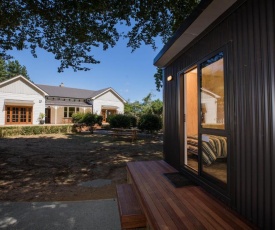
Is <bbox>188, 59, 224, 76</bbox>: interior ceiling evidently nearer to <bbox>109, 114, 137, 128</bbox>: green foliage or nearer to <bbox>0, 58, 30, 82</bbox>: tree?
<bbox>109, 114, 137, 128</bbox>: green foliage

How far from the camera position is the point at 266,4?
1725mm

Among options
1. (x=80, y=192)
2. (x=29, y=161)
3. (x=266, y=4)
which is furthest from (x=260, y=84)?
(x=29, y=161)

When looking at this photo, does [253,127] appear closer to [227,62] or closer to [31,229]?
[227,62]

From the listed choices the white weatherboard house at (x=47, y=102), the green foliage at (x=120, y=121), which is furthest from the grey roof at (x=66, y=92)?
the green foliage at (x=120, y=121)

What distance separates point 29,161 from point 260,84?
7.52m

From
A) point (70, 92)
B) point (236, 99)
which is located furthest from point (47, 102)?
point (236, 99)

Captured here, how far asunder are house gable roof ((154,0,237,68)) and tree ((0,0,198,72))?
2.88 meters

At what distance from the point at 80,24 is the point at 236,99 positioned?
5672 millimetres

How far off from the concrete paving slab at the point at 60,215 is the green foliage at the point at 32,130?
42.1 ft

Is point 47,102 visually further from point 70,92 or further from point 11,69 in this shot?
point 11,69

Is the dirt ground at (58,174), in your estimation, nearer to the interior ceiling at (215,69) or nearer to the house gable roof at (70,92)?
the interior ceiling at (215,69)

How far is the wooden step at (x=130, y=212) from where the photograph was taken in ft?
7.53

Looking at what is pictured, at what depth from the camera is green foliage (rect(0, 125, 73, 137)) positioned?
45.2 ft

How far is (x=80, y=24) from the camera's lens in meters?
5.95
